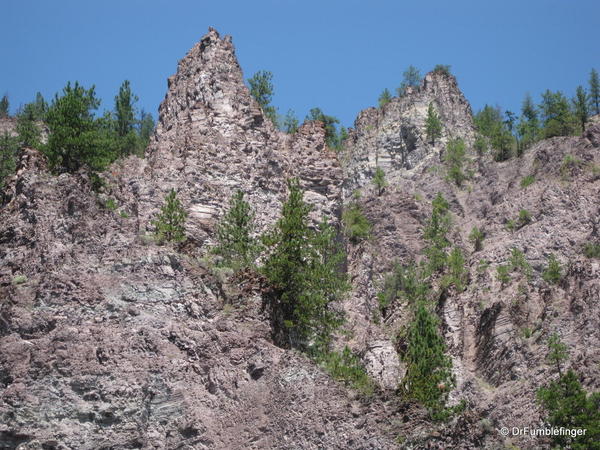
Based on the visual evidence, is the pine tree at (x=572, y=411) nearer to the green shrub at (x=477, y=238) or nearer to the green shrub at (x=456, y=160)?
the green shrub at (x=477, y=238)

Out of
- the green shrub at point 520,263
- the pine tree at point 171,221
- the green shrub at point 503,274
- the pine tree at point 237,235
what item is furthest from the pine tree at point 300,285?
the green shrub at point 520,263

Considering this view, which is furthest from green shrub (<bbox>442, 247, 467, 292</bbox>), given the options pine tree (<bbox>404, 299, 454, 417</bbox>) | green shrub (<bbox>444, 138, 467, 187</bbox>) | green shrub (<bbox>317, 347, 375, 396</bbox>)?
green shrub (<bbox>444, 138, 467, 187</bbox>)

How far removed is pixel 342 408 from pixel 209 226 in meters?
18.5

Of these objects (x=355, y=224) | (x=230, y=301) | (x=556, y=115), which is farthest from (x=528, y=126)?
(x=230, y=301)

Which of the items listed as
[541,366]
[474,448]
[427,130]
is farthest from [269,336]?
[427,130]

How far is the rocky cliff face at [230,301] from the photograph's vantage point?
27781 millimetres

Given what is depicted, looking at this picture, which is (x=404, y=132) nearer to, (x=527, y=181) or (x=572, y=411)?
(x=527, y=181)

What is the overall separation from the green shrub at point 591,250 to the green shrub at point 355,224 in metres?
14.3

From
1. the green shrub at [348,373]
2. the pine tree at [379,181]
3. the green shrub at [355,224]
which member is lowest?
the green shrub at [348,373]

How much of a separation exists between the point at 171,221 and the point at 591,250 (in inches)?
959

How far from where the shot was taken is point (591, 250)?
49.7m

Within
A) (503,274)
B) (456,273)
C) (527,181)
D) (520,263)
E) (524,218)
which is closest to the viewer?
(503,274)

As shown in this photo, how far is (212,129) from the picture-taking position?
5062 centimetres

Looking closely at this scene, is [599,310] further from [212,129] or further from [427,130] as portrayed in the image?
[427,130]
